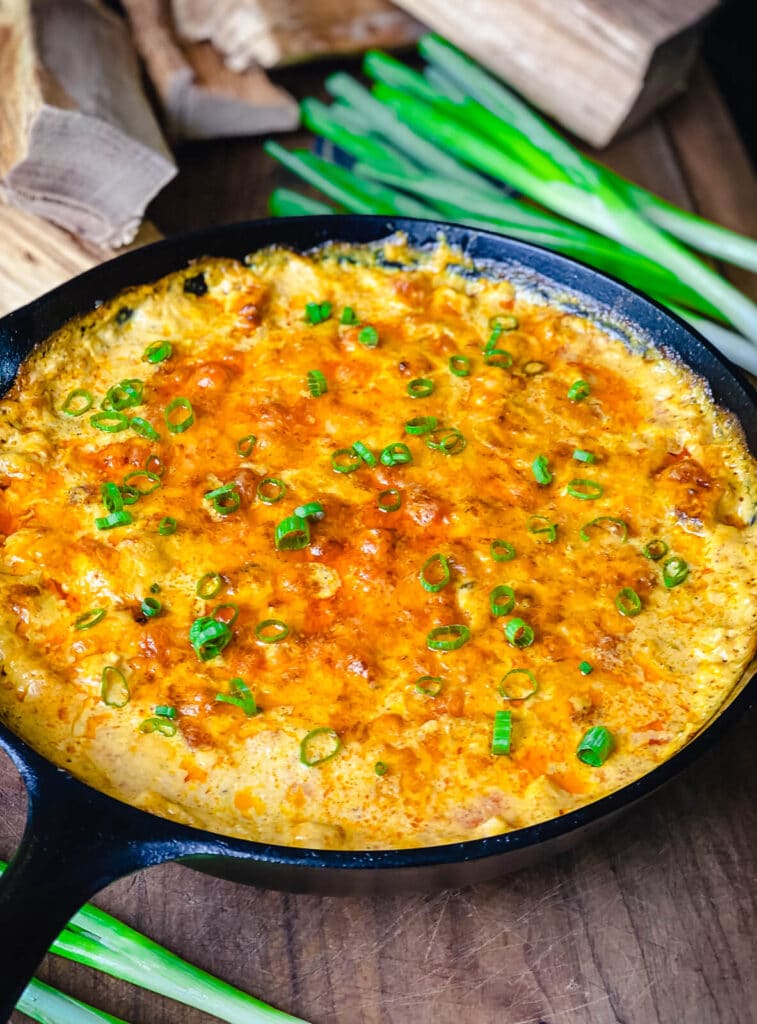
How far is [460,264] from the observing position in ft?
12.5

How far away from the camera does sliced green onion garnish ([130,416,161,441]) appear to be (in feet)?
10.7

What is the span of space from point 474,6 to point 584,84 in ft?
2.23

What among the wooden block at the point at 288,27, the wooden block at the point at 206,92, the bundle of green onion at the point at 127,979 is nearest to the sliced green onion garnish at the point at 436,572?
the bundle of green onion at the point at 127,979

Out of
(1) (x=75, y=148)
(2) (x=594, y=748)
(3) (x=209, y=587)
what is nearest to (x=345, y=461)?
(3) (x=209, y=587)

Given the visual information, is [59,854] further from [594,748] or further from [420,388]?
[420,388]

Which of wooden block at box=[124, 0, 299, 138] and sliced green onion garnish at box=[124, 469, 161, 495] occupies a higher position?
sliced green onion garnish at box=[124, 469, 161, 495]

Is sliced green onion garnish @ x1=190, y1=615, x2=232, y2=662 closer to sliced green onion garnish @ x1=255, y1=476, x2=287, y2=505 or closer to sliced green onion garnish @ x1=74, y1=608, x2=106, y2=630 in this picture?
sliced green onion garnish @ x1=74, y1=608, x2=106, y2=630

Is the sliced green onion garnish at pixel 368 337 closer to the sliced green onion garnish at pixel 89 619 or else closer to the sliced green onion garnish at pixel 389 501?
the sliced green onion garnish at pixel 389 501

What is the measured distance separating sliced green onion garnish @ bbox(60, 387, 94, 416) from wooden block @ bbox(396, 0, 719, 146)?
10.2ft

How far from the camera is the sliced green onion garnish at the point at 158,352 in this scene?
3459 millimetres

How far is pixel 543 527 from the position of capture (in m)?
3.07

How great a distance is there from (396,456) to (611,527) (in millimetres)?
643

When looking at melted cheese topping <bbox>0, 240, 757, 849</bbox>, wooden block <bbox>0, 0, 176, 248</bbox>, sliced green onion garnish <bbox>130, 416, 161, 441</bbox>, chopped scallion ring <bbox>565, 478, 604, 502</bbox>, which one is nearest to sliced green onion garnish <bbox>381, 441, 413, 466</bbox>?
melted cheese topping <bbox>0, 240, 757, 849</bbox>

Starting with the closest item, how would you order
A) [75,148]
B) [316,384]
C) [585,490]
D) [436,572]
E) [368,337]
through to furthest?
[436,572]
[585,490]
[316,384]
[368,337]
[75,148]
